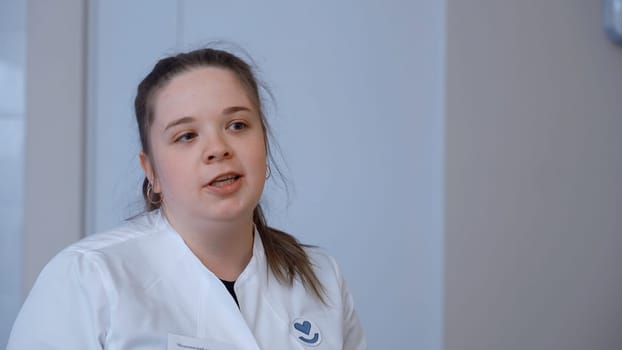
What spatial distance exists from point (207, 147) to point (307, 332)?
385 millimetres

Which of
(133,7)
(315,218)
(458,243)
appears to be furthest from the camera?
(133,7)

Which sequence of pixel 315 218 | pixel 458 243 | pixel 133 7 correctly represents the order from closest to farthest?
pixel 458 243 < pixel 315 218 < pixel 133 7

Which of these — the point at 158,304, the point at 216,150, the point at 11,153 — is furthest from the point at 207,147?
the point at 11,153

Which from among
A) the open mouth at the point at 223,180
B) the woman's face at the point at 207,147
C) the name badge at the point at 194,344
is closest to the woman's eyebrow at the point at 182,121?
the woman's face at the point at 207,147

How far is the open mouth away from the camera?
3.17ft

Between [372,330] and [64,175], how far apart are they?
111 centimetres

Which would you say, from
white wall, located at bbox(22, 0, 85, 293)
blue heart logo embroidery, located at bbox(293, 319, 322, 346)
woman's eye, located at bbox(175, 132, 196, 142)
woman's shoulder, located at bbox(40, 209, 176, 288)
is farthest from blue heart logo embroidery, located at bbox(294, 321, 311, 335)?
white wall, located at bbox(22, 0, 85, 293)

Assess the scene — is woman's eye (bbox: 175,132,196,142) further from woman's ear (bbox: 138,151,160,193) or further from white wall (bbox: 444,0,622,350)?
white wall (bbox: 444,0,622,350)

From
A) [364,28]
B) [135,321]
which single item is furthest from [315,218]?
[135,321]

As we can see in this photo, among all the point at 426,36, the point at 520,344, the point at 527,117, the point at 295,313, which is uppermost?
the point at 426,36

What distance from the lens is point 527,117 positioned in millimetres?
1730

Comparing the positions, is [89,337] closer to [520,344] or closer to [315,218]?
[315,218]

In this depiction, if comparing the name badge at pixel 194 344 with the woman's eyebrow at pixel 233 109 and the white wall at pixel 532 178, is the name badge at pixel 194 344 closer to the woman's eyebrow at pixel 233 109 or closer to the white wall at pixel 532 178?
the woman's eyebrow at pixel 233 109

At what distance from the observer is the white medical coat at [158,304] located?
0.88 meters
